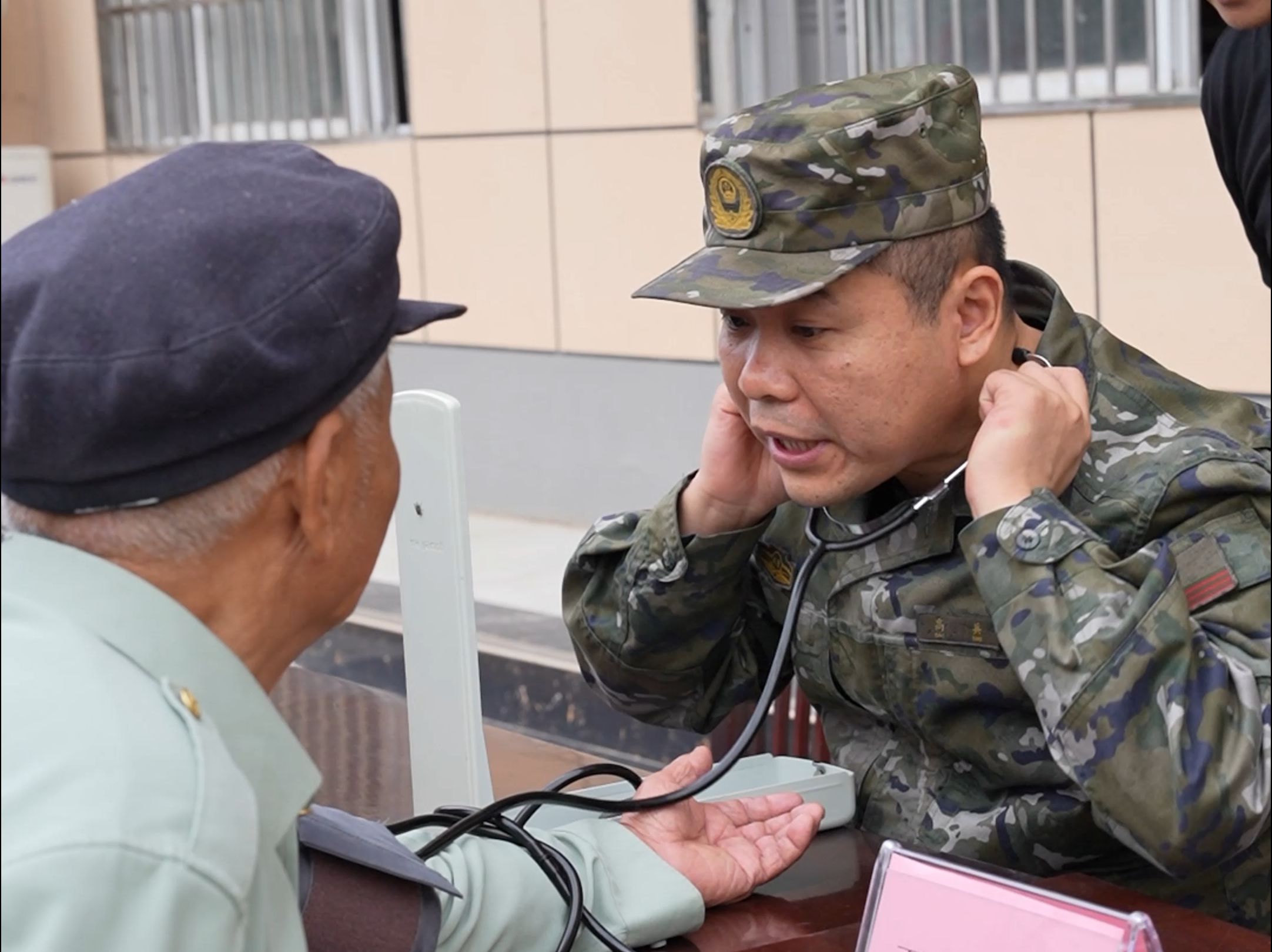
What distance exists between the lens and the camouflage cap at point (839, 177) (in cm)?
150

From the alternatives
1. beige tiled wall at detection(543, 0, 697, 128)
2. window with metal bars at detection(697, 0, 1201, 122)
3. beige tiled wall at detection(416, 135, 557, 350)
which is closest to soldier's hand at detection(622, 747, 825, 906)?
window with metal bars at detection(697, 0, 1201, 122)

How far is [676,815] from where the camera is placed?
1.48 m

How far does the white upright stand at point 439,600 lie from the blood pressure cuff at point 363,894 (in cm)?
27

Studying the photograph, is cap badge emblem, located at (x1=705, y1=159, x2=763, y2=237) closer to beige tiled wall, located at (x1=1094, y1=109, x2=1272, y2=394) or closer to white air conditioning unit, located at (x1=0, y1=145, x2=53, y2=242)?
beige tiled wall, located at (x1=1094, y1=109, x2=1272, y2=394)

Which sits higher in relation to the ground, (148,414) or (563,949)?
(148,414)

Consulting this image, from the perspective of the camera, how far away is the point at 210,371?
3.05ft

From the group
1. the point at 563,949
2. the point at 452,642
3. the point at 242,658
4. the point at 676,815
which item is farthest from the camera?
the point at 452,642

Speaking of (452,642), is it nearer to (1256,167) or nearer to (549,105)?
(1256,167)

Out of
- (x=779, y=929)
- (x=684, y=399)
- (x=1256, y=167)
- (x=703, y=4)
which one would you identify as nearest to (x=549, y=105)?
(x=703, y=4)

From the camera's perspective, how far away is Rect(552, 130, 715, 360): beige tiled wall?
16.4 ft

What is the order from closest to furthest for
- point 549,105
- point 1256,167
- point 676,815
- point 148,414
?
1. point 148,414
2. point 676,815
3. point 1256,167
4. point 549,105

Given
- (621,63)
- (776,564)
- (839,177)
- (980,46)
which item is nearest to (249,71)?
(621,63)

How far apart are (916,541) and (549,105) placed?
397 centimetres

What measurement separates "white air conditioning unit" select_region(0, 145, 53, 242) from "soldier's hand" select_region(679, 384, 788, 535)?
594 centimetres
